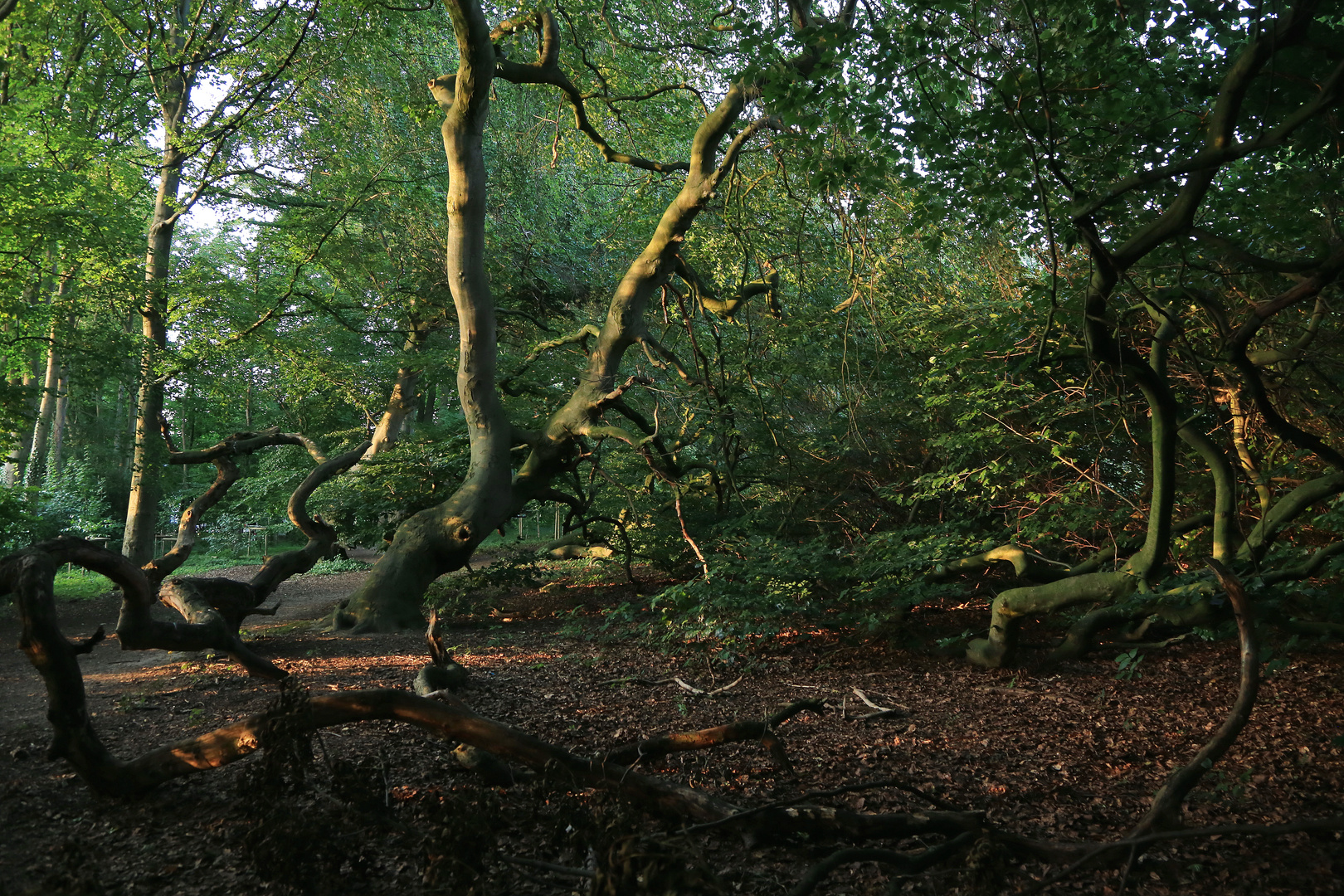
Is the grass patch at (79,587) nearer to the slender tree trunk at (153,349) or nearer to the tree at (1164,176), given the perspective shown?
the slender tree trunk at (153,349)

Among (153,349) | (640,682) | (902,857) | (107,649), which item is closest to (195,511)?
(107,649)

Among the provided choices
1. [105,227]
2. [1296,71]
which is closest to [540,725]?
[1296,71]

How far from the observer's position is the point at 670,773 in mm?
3871

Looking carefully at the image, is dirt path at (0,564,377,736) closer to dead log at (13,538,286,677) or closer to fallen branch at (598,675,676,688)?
dead log at (13,538,286,677)

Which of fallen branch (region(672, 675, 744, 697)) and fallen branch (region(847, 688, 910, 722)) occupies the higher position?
fallen branch (region(672, 675, 744, 697))

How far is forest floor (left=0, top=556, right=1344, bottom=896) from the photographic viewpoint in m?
2.54

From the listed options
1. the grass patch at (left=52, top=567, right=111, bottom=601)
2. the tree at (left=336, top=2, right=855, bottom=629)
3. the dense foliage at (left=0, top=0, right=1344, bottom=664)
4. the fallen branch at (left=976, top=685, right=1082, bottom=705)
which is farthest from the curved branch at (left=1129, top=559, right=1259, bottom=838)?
the grass patch at (left=52, top=567, right=111, bottom=601)

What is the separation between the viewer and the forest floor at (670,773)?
100 inches

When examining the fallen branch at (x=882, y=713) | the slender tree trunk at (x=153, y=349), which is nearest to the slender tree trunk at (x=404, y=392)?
the slender tree trunk at (x=153, y=349)

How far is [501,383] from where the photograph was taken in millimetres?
10047

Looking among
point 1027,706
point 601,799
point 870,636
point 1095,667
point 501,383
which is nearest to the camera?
point 601,799

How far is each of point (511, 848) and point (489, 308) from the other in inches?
270

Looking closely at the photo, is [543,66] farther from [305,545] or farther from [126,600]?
[126,600]

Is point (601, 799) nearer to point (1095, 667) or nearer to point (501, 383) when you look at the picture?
point (1095, 667)
